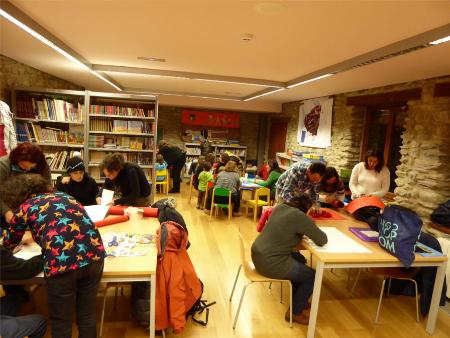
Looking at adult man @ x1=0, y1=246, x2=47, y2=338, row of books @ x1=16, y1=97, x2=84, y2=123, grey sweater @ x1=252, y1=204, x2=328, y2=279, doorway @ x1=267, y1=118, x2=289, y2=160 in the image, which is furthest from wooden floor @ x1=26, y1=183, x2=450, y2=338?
doorway @ x1=267, y1=118, x2=289, y2=160

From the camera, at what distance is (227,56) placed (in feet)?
12.0

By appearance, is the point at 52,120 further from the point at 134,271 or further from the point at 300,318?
the point at 300,318

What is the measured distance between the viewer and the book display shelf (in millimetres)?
4652

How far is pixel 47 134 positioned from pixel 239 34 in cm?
354

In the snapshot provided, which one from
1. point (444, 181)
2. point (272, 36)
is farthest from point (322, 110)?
point (272, 36)

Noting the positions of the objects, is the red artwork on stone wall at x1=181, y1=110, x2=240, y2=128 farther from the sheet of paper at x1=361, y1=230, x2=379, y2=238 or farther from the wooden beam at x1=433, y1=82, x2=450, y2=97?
the sheet of paper at x1=361, y1=230, x2=379, y2=238

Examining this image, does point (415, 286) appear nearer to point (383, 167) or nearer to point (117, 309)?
point (383, 167)

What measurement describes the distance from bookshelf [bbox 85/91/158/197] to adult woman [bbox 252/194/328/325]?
3049 millimetres

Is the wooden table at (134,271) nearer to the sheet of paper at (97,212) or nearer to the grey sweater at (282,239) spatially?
the sheet of paper at (97,212)

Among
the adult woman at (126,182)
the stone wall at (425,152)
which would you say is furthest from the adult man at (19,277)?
the stone wall at (425,152)

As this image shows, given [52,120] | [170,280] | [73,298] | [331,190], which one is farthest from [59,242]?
[52,120]

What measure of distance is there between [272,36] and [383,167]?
234 centimetres

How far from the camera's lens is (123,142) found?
5129 millimetres

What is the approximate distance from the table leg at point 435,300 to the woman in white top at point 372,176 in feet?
4.63
